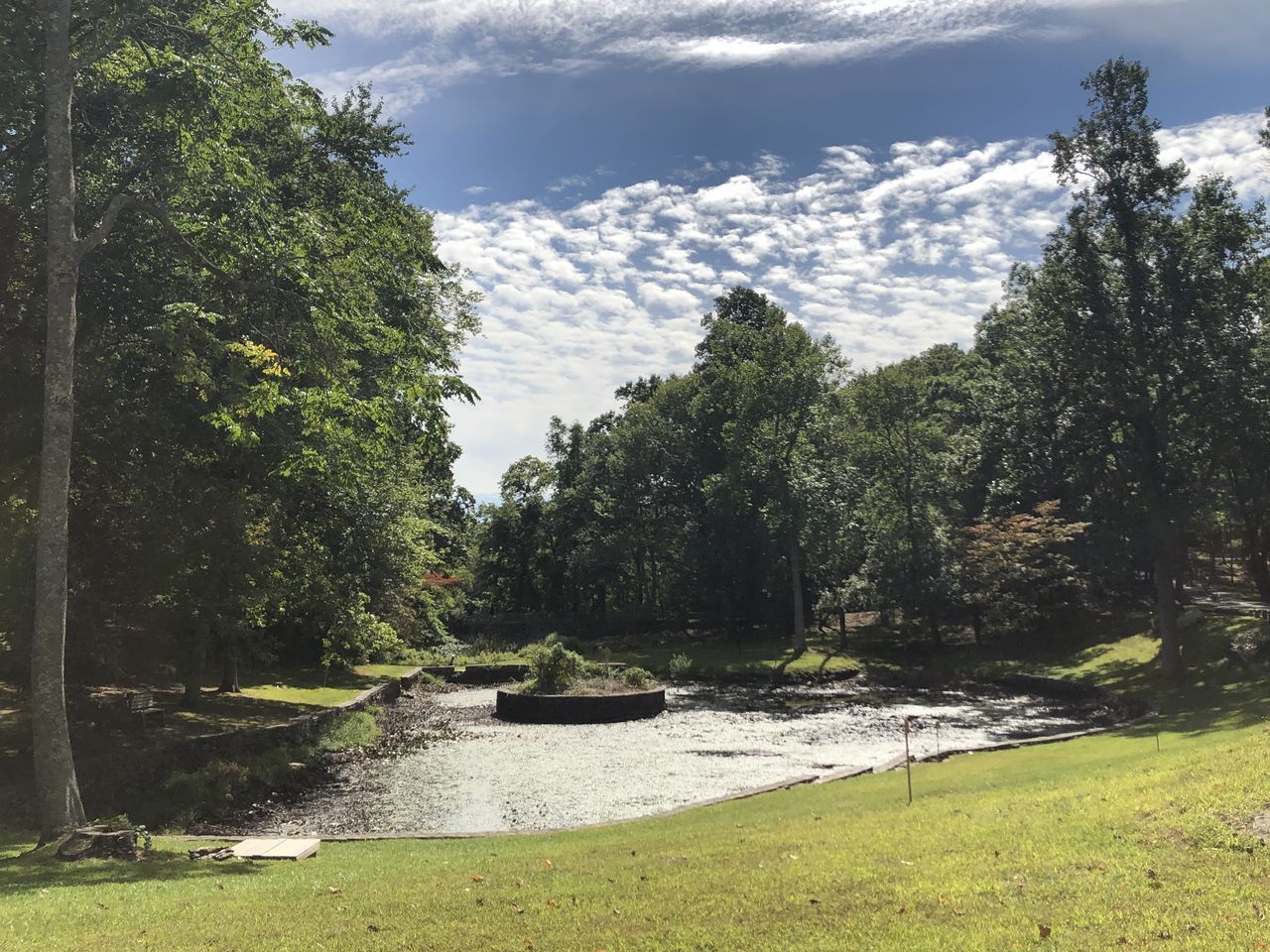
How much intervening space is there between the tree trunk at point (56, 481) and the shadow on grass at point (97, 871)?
3.37 ft

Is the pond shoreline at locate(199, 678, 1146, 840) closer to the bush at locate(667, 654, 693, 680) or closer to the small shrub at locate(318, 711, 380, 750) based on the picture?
the small shrub at locate(318, 711, 380, 750)

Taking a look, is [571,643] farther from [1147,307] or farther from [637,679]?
[1147,307]

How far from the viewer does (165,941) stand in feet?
20.5

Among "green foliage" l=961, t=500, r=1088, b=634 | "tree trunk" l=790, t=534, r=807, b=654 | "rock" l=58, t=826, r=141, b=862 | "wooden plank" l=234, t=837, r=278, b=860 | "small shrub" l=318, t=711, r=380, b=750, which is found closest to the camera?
"rock" l=58, t=826, r=141, b=862

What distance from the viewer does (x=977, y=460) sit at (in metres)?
45.9

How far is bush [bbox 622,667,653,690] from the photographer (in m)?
32.4

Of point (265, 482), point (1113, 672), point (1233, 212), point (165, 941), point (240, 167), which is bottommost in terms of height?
point (1113, 672)

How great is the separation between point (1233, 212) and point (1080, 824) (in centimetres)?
2817

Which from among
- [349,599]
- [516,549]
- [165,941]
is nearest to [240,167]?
[165,941]

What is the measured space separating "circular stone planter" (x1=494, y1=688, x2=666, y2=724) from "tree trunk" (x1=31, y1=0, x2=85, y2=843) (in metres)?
20.2

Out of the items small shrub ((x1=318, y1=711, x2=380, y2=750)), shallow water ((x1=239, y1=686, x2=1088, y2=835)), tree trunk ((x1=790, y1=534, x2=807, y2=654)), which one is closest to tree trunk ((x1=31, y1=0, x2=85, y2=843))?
shallow water ((x1=239, y1=686, x2=1088, y2=835))

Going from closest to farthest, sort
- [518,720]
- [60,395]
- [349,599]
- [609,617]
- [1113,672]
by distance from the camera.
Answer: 1. [60,395]
2. [349,599]
3. [518,720]
4. [1113,672]
5. [609,617]

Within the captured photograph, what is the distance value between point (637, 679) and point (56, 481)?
81.3ft

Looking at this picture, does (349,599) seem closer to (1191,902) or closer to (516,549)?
(1191,902)
